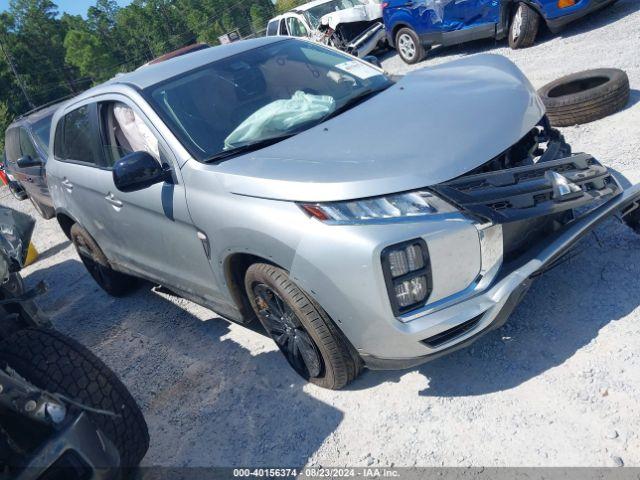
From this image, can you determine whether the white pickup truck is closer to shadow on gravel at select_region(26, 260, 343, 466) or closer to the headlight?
shadow on gravel at select_region(26, 260, 343, 466)

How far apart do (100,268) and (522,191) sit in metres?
4.06

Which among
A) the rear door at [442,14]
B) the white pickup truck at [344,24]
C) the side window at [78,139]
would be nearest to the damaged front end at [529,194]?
the side window at [78,139]

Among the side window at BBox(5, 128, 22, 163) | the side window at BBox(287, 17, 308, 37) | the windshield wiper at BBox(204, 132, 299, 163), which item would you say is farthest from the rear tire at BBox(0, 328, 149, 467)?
the side window at BBox(287, 17, 308, 37)

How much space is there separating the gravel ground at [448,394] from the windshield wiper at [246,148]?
4.43 feet

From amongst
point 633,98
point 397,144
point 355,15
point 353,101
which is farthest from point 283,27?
point 397,144

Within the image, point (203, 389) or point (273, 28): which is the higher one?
point (273, 28)

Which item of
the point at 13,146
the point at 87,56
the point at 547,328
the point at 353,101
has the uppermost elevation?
the point at 87,56

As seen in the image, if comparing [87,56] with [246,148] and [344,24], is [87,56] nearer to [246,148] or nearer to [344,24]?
[344,24]

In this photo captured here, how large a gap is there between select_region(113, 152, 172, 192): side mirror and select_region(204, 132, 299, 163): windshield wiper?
0.34 metres

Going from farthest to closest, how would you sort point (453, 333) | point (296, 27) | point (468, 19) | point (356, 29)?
point (296, 27) < point (356, 29) < point (468, 19) < point (453, 333)

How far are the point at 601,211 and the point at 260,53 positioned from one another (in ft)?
8.21

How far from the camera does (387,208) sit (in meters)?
2.67

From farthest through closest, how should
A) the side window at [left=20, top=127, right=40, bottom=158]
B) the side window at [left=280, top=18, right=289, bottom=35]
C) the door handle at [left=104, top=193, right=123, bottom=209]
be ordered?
the side window at [left=280, top=18, right=289, bottom=35] → the side window at [left=20, top=127, right=40, bottom=158] → the door handle at [left=104, top=193, right=123, bottom=209]

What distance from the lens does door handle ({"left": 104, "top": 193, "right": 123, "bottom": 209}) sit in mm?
4187
